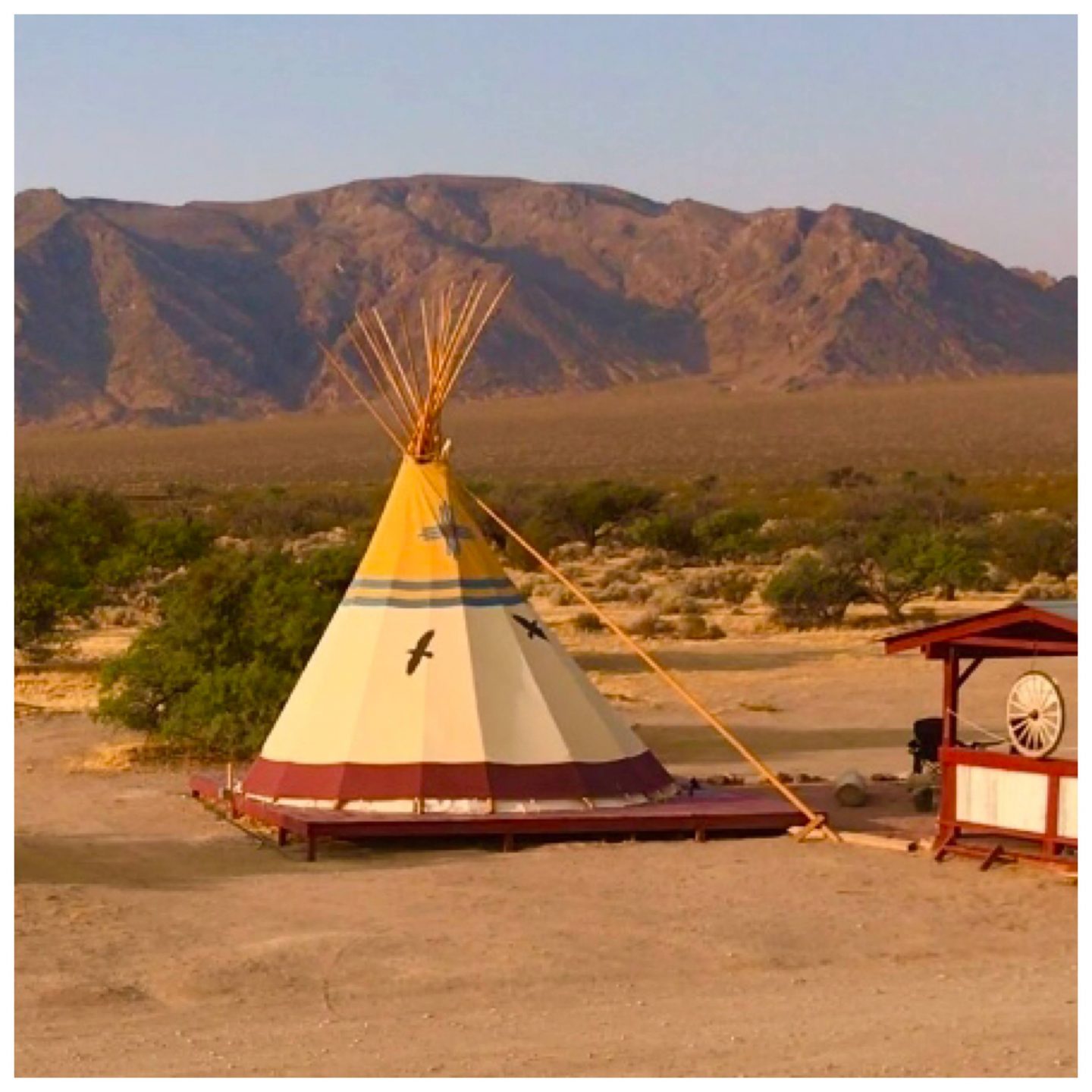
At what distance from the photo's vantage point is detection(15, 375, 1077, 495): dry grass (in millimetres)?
86688

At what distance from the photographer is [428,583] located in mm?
15828

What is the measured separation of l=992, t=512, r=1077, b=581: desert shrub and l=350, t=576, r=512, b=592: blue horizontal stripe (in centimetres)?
2274

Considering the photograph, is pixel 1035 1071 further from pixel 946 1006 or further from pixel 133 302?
pixel 133 302

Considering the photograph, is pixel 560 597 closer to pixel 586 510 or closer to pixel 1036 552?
pixel 1036 552

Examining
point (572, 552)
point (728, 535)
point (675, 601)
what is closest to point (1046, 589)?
point (675, 601)

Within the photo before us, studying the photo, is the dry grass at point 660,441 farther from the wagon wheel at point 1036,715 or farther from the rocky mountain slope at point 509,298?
the wagon wheel at point 1036,715

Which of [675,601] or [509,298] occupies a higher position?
[509,298]

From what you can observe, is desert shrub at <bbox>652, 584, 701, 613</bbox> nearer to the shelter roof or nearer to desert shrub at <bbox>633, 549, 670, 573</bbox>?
desert shrub at <bbox>633, 549, 670, 573</bbox>

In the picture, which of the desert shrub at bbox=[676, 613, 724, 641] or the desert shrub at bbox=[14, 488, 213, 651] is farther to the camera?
the desert shrub at bbox=[676, 613, 724, 641]

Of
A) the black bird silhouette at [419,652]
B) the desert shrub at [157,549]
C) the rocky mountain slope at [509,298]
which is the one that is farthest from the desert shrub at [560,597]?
the rocky mountain slope at [509,298]

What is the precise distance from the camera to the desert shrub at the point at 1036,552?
1503 inches

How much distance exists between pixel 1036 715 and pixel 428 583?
3.95 metres

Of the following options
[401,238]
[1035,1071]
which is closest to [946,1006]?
[1035,1071]

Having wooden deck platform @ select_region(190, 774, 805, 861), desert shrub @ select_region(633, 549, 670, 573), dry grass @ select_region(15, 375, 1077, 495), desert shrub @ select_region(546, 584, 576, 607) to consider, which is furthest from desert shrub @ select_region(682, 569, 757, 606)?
dry grass @ select_region(15, 375, 1077, 495)
